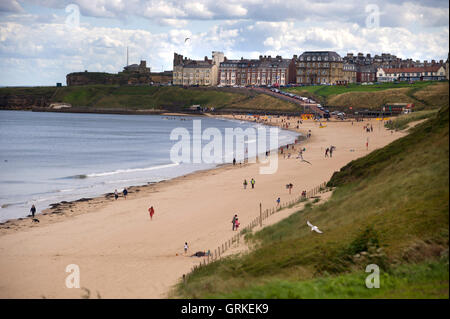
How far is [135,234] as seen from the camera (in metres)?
29.3

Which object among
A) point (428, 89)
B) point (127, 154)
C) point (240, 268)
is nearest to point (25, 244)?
point (240, 268)

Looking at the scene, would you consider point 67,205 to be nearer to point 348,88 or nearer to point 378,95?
point 378,95

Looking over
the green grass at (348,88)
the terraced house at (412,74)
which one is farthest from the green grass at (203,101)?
the terraced house at (412,74)

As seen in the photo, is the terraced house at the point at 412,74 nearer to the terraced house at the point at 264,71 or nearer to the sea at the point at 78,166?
the terraced house at the point at 264,71

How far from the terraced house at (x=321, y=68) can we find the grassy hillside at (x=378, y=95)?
1728cm

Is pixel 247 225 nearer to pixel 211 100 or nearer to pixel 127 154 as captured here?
pixel 127 154

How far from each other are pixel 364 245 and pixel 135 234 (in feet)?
52.2

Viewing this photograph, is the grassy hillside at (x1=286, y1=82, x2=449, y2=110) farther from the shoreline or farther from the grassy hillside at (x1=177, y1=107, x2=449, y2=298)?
the grassy hillside at (x1=177, y1=107, x2=449, y2=298)

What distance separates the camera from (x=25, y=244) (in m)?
27.2

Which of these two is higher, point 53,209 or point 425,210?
point 425,210

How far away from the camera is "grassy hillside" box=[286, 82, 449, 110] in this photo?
11494 centimetres

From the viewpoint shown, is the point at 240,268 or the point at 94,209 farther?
the point at 94,209

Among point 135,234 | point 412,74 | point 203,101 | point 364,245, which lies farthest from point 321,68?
point 364,245
